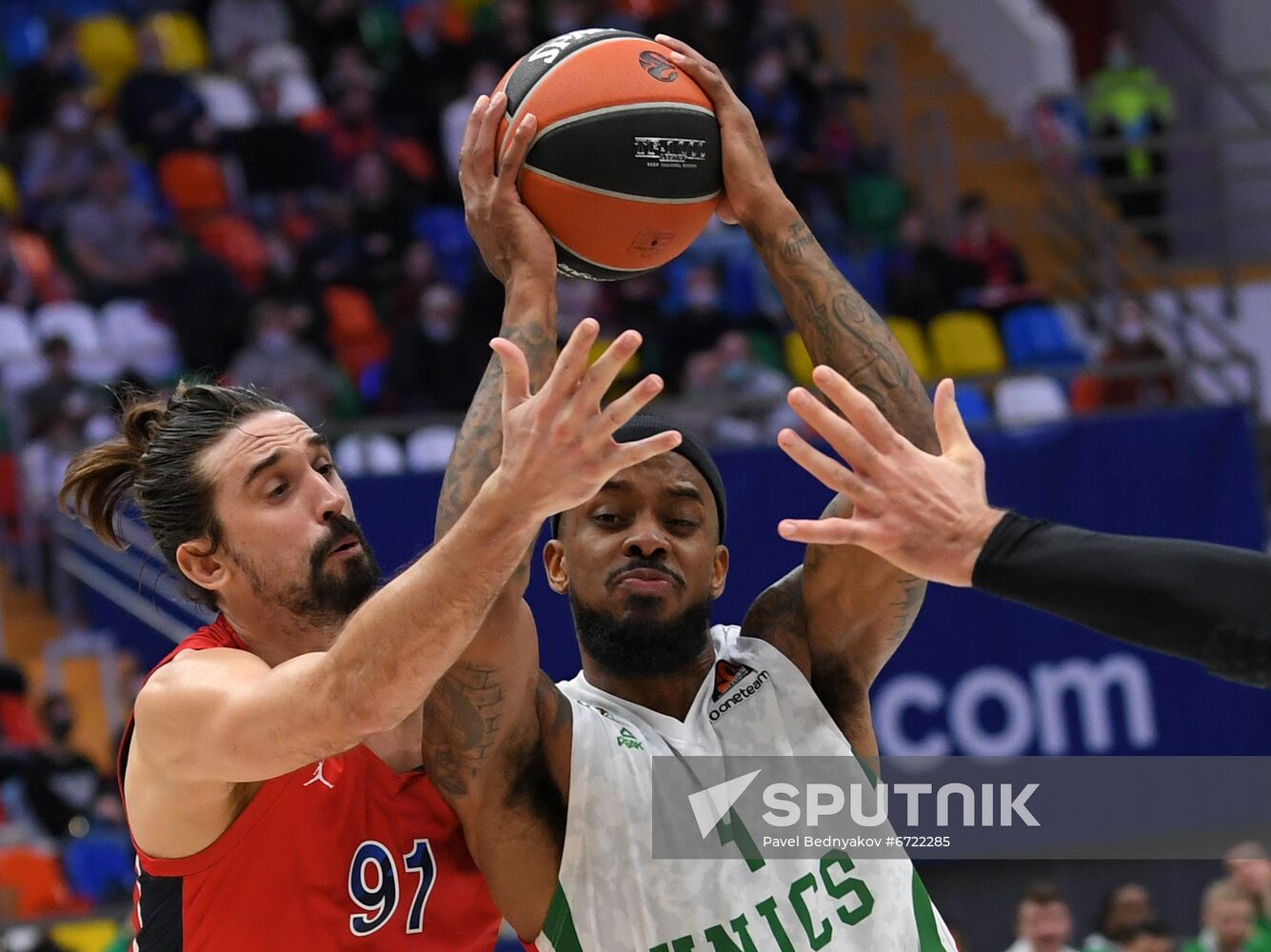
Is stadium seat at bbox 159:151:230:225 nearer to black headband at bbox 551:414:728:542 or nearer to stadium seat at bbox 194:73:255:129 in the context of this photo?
→ stadium seat at bbox 194:73:255:129

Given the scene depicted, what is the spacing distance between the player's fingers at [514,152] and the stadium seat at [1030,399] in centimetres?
742

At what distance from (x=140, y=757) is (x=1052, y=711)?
21.7 ft

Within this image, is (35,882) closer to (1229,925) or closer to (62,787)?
(62,787)

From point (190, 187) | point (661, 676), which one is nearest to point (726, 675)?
point (661, 676)

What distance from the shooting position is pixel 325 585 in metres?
3.74

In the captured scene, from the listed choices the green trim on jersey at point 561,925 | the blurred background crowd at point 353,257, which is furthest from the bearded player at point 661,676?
the blurred background crowd at point 353,257

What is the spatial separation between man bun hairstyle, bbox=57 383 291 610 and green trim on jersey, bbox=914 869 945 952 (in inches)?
63.9

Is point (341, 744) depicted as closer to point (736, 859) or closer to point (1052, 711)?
point (736, 859)

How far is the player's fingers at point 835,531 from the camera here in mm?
3033

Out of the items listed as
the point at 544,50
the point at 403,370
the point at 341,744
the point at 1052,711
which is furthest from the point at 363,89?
the point at 341,744

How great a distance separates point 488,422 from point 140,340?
341 inches

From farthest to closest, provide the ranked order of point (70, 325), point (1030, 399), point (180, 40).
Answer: point (180, 40)
point (70, 325)
point (1030, 399)

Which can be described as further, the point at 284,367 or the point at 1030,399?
the point at 284,367

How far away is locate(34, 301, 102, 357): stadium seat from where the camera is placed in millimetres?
11578
